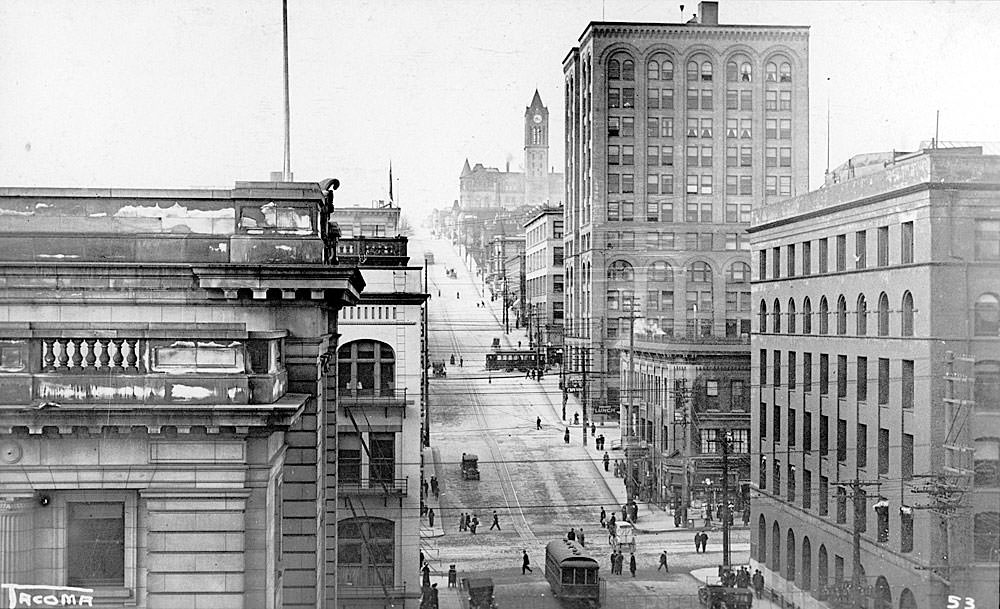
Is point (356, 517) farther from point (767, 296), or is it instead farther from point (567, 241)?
point (567, 241)

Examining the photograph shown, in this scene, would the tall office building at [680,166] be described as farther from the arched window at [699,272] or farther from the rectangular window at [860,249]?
the rectangular window at [860,249]

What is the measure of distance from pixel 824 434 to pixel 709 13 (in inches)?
1037

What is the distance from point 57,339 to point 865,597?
22.9 m

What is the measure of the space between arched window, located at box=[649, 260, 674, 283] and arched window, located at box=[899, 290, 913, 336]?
23.2 meters

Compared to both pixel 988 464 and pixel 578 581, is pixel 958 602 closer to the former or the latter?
pixel 988 464

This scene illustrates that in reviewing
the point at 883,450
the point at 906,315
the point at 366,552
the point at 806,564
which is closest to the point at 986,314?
the point at 906,315

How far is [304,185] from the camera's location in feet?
48.9

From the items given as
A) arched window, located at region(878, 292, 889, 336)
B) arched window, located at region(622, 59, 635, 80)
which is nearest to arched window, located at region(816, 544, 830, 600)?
arched window, located at region(878, 292, 889, 336)

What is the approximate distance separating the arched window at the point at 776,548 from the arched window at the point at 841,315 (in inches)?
309

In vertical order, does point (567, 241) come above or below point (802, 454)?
above

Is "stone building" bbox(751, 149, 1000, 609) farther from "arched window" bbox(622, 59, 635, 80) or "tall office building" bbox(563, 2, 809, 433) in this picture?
"arched window" bbox(622, 59, 635, 80)

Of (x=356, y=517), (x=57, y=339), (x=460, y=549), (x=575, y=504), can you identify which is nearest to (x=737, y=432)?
(x=575, y=504)

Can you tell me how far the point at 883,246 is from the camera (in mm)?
27953

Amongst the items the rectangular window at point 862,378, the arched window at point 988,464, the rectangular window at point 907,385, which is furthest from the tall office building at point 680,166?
the arched window at point 988,464
